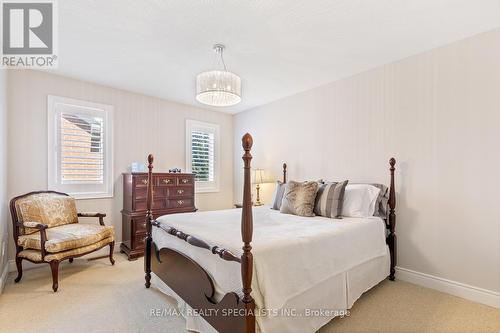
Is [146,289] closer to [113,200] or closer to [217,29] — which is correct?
[113,200]

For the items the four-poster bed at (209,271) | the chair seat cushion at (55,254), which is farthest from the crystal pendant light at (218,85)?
the chair seat cushion at (55,254)

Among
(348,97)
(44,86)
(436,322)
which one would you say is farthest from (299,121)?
(44,86)

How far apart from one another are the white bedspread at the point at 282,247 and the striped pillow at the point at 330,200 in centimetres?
16

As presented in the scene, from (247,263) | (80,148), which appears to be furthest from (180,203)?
(247,263)

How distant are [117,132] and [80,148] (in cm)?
56

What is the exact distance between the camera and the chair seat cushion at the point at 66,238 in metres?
2.79

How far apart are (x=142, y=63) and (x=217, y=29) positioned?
49.2 inches

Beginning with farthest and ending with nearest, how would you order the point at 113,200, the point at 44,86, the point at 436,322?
the point at 113,200, the point at 44,86, the point at 436,322

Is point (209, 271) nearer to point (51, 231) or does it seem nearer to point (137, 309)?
point (137, 309)

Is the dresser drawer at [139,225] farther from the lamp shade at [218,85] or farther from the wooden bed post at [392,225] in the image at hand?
the wooden bed post at [392,225]

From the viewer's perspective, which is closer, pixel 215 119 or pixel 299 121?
pixel 299 121

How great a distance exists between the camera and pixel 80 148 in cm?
377

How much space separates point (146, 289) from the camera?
2.76 metres

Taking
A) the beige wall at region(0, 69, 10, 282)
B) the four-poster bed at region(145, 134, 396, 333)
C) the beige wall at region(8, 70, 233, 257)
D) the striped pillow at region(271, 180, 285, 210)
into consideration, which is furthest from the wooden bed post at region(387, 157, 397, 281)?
the beige wall at region(0, 69, 10, 282)
